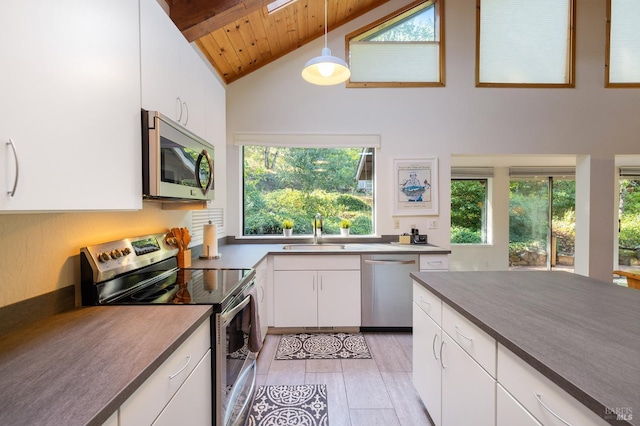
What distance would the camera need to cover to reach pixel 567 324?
1.00 m

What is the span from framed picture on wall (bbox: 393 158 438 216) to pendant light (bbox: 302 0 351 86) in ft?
5.08

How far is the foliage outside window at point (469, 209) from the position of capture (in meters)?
5.18

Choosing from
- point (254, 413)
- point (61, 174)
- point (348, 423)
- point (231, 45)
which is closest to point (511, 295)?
point (348, 423)

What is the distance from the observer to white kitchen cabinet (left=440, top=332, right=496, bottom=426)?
3.43 ft

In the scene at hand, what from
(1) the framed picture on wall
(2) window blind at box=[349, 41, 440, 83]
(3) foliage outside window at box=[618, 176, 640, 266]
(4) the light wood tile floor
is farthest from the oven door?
(3) foliage outside window at box=[618, 176, 640, 266]

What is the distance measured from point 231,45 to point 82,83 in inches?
Result: 89.6

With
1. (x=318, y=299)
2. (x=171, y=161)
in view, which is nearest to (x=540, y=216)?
(x=318, y=299)

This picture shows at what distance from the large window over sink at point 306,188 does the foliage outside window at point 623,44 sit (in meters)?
3.09

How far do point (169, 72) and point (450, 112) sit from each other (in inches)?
120

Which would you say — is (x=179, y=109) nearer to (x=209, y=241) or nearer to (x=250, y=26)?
(x=209, y=241)

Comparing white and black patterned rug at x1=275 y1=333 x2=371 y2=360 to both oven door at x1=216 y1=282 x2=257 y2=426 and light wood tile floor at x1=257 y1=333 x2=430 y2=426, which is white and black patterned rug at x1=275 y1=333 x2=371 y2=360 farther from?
oven door at x1=216 y1=282 x2=257 y2=426

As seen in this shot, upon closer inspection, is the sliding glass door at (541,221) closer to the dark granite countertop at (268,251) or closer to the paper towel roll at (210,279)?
the dark granite countertop at (268,251)

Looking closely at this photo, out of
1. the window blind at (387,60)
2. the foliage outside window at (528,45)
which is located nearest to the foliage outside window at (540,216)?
the foliage outside window at (528,45)

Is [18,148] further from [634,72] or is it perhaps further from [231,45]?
[634,72]
